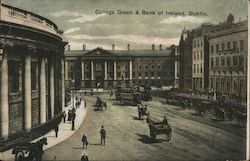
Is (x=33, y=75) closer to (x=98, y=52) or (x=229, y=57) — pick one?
(x=98, y=52)

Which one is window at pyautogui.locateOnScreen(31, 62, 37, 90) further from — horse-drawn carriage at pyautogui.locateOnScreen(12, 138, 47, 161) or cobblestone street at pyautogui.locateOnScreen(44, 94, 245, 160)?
cobblestone street at pyautogui.locateOnScreen(44, 94, 245, 160)

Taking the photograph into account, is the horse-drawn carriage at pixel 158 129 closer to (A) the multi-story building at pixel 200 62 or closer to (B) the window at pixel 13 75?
(A) the multi-story building at pixel 200 62

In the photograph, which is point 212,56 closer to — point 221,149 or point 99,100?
point 221,149

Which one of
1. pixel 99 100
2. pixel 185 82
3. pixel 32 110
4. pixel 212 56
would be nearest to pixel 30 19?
pixel 32 110

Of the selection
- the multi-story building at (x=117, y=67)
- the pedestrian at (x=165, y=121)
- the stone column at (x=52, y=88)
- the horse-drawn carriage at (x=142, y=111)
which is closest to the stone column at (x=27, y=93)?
the stone column at (x=52, y=88)

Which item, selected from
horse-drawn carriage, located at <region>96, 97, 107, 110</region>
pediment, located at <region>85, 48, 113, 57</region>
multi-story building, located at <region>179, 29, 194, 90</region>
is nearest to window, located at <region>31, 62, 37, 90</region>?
pediment, located at <region>85, 48, 113, 57</region>

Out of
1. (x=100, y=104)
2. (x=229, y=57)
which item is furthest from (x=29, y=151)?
(x=229, y=57)
